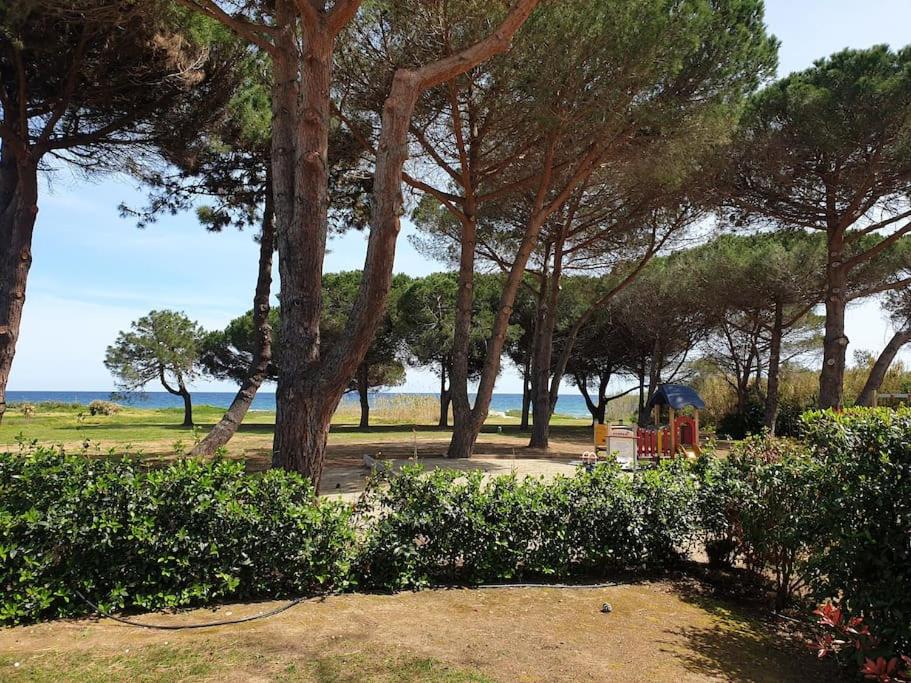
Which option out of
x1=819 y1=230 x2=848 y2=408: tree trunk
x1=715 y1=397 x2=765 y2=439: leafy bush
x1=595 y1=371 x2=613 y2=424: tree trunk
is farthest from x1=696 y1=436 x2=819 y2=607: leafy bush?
x1=595 y1=371 x2=613 y2=424: tree trunk

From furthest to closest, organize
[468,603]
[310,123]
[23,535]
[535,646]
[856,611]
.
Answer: [310,123], [468,603], [23,535], [535,646], [856,611]

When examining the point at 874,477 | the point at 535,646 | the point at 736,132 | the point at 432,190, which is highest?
the point at 736,132

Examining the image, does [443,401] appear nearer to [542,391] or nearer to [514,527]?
[542,391]

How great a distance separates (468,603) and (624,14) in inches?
327

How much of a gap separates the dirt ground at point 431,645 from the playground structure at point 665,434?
6.27 m

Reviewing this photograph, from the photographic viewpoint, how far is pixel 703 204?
1446 centimetres

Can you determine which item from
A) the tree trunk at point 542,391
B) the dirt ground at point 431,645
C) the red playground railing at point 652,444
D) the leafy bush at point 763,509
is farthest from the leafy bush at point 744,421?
the dirt ground at point 431,645

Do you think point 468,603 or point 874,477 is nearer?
point 874,477

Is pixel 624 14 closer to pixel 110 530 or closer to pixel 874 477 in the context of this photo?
pixel 874 477

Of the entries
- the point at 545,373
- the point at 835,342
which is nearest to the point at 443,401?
the point at 545,373

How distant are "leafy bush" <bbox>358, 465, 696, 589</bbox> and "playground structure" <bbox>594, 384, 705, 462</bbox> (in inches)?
210

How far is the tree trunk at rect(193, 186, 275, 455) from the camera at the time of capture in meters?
8.50

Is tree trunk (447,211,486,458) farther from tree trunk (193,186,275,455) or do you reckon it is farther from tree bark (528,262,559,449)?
tree bark (528,262,559,449)

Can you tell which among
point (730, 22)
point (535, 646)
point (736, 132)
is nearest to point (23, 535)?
point (535, 646)
